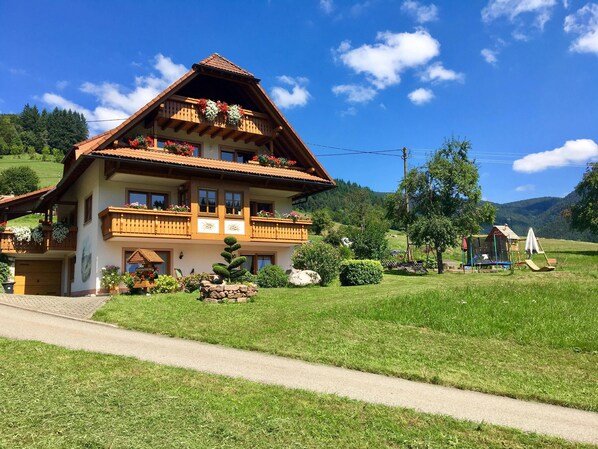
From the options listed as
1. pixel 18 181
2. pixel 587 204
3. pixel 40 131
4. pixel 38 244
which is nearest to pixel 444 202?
pixel 38 244

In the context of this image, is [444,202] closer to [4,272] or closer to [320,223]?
[4,272]

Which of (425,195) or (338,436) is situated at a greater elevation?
(425,195)

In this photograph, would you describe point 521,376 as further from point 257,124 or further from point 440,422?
point 257,124

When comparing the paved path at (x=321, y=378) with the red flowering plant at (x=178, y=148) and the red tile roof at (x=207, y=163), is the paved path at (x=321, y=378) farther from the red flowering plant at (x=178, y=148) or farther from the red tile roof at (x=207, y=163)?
the red flowering plant at (x=178, y=148)

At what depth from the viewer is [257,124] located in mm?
24938

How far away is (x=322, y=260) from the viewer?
72.2ft

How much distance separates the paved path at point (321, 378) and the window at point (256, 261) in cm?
1296

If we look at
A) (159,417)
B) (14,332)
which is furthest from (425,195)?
(159,417)

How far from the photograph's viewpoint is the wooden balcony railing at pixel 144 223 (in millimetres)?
19594

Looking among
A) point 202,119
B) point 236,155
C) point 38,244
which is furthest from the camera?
point 236,155

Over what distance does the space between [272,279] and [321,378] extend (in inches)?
530

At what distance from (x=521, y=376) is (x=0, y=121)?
399 ft

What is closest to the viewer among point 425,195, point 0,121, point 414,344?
point 414,344

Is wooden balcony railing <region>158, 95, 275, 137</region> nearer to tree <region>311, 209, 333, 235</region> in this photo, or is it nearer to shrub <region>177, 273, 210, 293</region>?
shrub <region>177, 273, 210, 293</region>
